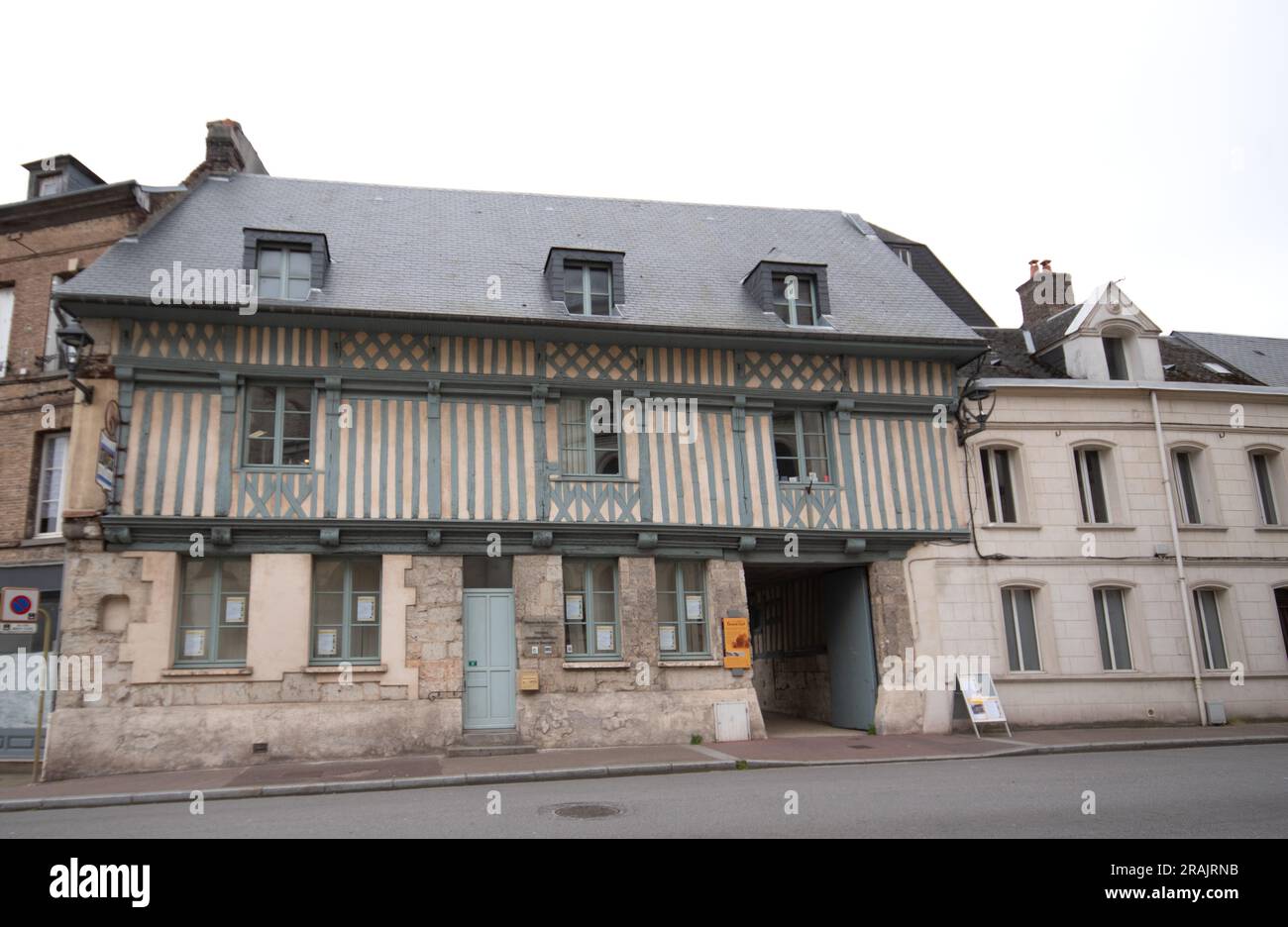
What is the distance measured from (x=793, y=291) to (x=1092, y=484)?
20.0 feet

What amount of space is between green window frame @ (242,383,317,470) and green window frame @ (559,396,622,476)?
3525mm

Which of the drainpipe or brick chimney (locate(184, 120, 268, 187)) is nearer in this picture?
the drainpipe

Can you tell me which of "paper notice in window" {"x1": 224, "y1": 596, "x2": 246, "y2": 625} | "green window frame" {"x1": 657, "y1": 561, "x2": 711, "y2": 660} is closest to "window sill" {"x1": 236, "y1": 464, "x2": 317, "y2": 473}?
"paper notice in window" {"x1": 224, "y1": 596, "x2": 246, "y2": 625}

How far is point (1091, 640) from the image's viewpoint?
Answer: 14766 mm

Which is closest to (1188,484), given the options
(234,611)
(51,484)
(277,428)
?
(277,428)

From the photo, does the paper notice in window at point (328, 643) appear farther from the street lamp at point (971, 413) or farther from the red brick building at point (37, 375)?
the street lamp at point (971, 413)

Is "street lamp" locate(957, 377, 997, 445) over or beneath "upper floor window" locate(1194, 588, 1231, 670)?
over

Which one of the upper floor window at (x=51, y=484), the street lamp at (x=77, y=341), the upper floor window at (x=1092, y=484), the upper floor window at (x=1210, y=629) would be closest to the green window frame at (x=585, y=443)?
the street lamp at (x=77, y=341)

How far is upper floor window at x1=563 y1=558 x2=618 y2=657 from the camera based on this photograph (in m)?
13.3

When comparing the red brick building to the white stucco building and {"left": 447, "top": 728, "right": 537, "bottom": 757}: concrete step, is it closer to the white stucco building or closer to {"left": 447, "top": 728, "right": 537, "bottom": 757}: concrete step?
{"left": 447, "top": 728, "right": 537, "bottom": 757}: concrete step

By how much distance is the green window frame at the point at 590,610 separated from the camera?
1329 cm

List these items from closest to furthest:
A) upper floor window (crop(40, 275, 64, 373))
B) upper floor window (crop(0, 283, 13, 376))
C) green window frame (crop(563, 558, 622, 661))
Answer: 1. green window frame (crop(563, 558, 622, 661))
2. upper floor window (crop(40, 275, 64, 373))
3. upper floor window (crop(0, 283, 13, 376))
